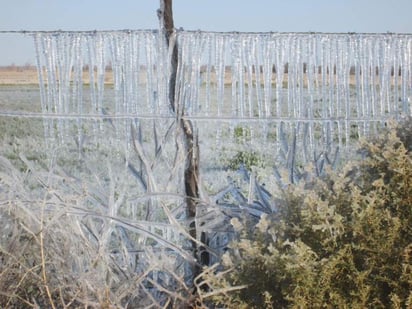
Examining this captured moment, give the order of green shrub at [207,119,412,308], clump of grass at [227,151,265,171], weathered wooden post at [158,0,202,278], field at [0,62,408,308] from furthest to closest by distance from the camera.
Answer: clump of grass at [227,151,265,171] → weathered wooden post at [158,0,202,278] → field at [0,62,408,308] → green shrub at [207,119,412,308]

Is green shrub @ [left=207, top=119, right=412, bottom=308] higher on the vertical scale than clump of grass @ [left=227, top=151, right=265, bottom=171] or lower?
higher

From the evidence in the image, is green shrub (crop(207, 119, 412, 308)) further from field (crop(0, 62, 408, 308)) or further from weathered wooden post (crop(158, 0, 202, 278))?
weathered wooden post (crop(158, 0, 202, 278))

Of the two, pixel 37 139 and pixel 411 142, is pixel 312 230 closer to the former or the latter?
pixel 411 142

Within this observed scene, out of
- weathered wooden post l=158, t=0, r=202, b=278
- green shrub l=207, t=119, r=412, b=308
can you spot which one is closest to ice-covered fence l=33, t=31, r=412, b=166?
weathered wooden post l=158, t=0, r=202, b=278

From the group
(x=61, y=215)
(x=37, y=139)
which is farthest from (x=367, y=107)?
(x=37, y=139)

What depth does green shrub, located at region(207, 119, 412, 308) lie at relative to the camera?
199 centimetres

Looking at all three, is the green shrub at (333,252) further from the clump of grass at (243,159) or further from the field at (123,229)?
the clump of grass at (243,159)

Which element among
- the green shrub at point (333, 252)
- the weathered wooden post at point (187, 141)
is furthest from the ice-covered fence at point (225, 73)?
the green shrub at point (333, 252)

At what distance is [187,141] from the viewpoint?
2713mm

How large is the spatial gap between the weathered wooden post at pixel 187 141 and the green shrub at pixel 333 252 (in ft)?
1.58

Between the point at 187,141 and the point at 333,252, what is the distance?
869 mm

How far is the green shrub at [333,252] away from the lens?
1.99m

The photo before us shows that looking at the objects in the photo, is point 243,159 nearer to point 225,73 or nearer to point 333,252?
point 225,73

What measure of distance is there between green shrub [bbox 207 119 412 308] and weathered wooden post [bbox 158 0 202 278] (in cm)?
48
